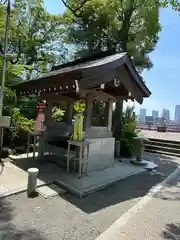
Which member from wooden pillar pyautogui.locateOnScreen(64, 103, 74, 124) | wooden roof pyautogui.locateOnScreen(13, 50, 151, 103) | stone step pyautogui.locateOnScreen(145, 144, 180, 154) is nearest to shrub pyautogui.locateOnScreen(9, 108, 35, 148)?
wooden roof pyautogui.locateOnScreen(13, 50, 151, 103)

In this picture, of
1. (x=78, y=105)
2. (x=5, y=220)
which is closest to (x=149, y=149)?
(x=78, y=105)

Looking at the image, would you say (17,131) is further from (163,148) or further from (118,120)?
(163,148)

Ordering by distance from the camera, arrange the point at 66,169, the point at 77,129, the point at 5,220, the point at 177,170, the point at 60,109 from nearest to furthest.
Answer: the point at 5,220, the point at 77,129, the point at 66,169, the point at 177,170, the point at 60,109

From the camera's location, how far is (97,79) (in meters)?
4.34

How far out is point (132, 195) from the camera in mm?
4133

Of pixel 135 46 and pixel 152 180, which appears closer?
pixel 152 180

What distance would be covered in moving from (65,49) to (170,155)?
10.4 metres

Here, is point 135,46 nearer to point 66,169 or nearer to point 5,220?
point 66,169

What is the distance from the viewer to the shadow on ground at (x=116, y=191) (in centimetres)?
354

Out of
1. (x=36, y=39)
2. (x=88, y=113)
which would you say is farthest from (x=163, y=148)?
(x=36, y=39)

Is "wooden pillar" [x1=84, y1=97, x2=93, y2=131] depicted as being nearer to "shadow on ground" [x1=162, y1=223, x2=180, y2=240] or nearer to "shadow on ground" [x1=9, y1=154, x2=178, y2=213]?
"shadow on ground" [x1=9, y1=154, x2=178, y2=213]

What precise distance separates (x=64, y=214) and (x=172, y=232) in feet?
5.54

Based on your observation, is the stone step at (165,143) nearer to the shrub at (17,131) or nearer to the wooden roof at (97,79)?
the wooden roof at (97,79)

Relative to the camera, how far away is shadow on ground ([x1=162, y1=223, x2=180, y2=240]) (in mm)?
2654
